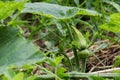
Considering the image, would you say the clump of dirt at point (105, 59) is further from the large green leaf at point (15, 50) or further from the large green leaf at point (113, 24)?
the large green leaf at point (15, 50)

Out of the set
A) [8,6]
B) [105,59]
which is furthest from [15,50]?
[105,59]

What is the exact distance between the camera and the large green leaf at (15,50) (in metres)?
0.96

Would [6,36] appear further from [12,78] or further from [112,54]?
[112,54]

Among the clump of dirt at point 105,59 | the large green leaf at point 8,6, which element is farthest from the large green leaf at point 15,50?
the clump of dirt at point 105,59

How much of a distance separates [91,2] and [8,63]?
1.12 metres

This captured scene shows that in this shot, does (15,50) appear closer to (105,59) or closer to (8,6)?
(8,6)

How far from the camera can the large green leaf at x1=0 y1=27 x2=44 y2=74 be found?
960 mm

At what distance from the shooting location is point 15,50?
102cm

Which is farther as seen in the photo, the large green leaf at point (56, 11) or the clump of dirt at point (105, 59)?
the clump of dirt at point (105, 59)

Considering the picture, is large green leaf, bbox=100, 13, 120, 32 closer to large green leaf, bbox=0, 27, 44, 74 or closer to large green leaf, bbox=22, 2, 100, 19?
large green leaf, bbox=22, 2, 100, 19

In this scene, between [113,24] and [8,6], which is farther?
[113,24]

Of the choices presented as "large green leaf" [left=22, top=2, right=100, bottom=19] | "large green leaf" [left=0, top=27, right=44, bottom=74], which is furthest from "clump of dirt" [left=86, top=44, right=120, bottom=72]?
"large green leaf" [left=0, top=27, right=44, bottom=74]

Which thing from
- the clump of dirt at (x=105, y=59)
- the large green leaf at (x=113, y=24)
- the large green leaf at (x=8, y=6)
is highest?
the large green leaf at (x=8, y=6)

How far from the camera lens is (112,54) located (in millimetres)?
1842
